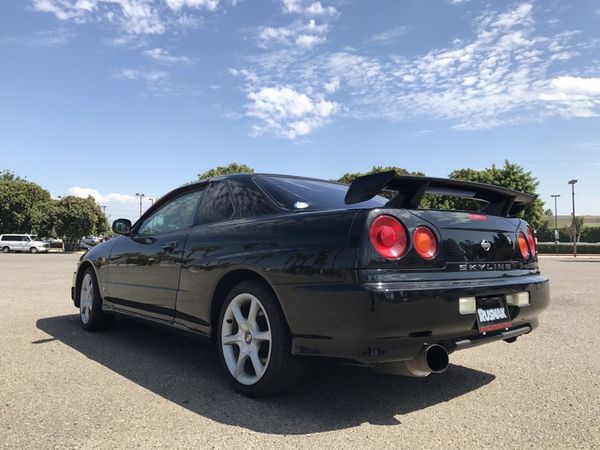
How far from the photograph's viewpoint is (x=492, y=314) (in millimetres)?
3041

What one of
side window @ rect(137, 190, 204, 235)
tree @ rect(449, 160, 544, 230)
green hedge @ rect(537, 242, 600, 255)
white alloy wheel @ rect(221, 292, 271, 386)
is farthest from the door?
green hedge @ rect(537, 242, 600, 255)

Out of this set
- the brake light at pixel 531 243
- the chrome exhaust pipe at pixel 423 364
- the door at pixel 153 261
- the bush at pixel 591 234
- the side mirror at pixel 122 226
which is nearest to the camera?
the chrome exhaust pipe at pixel 423 364

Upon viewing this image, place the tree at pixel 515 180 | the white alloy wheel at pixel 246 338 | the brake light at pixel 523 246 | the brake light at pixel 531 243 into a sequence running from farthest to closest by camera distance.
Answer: the tree at pixel 515 180
the brake light at pixel 531 243
the brake light at pixel 523 246
the white alloy wheel at pixel 246 338

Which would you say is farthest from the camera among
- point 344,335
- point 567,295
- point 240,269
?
point 567,295

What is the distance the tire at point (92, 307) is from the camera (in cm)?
529

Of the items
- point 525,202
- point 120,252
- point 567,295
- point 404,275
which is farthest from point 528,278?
point 567,295

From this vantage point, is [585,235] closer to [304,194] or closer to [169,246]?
[304,194]

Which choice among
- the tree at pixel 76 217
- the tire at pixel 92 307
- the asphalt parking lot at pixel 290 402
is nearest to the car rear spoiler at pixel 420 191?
the asphalt parking lot at pixel 290 402

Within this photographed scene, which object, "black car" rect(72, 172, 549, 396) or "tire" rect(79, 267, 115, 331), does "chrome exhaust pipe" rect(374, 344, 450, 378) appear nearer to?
"black car" rect(72, 172, 549, 396)

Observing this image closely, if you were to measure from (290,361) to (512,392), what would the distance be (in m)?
1.58

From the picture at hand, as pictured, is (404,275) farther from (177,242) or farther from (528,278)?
(177,242)

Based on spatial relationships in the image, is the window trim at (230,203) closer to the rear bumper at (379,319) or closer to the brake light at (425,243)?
the rear bumper at (379,319)

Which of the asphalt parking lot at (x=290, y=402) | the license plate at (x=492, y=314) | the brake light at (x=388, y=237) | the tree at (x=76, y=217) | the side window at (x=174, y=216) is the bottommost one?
the asphalt parking lot at (x=290, y=402)

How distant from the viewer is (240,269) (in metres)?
3.34
